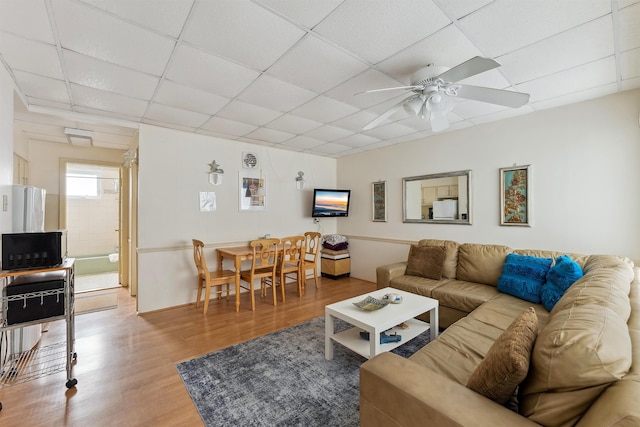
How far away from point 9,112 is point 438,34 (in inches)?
137

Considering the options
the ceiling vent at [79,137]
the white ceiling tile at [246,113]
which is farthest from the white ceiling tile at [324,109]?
the ceiling vent at [79,137]

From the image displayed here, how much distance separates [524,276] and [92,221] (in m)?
8.50

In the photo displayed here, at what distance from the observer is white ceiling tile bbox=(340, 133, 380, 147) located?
13.7 feet

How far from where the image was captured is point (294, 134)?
4055mm

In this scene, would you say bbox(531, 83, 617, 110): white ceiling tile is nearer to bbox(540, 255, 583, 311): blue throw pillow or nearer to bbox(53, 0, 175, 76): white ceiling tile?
bbox(540, 255, 583, 311): blue throw pillow

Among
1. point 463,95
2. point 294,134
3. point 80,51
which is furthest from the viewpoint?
point 294,134

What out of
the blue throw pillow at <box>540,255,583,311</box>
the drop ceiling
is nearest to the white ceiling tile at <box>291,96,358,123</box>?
the drop ceiling

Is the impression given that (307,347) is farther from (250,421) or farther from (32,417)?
(32,417)

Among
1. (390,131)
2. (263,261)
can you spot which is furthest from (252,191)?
(390,131)

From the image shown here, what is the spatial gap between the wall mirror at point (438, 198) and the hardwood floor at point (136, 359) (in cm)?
185

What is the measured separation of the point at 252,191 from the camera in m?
4.60

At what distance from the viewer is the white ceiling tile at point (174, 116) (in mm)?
3048

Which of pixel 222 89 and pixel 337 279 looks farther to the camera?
pixel 337 279

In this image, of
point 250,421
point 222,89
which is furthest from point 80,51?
point 250,421
